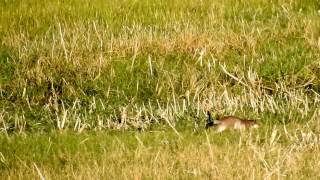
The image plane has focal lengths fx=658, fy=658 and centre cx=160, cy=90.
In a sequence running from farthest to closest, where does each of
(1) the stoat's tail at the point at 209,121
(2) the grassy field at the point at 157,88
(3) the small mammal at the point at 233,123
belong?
(1) the stoat's tail at the point at 209,121 < (3) the small mammal at the point at 233,123 < (2) the grassy field at the point at 157,88

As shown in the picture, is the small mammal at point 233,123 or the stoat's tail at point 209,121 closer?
the small mammal at point 233,123

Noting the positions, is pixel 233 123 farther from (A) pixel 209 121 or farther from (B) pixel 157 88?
(B) pixel 157 88

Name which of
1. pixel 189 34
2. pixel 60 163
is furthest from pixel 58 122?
pixel 189 34

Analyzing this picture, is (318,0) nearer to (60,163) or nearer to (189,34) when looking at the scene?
(189,34)

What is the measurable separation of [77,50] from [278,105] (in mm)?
2514

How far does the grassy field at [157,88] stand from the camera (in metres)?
4.29

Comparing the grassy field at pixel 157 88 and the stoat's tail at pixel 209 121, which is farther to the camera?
the stoat's tail at pixel 209 121

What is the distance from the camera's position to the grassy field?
4.29 meters

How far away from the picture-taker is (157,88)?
6.77 meters

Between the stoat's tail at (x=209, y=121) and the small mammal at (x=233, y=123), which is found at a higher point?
the small mammal at (x=233, y=123)

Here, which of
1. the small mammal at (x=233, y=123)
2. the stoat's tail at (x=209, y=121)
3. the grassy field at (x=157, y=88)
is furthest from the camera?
the stoat's tail at (x=209, y=121)

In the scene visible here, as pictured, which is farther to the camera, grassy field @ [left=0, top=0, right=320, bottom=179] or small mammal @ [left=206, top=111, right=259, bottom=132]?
small mammal @ [left=206, top=111, right=259, bottom=132]

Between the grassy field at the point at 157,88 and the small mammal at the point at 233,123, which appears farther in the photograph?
the small mammal at the point at 233,123

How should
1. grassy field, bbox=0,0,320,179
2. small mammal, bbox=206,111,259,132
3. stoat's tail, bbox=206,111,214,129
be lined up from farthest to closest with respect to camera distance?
stoat's tail, bbox=206,111,214,129
small mammal, bbox=206,111,259,132
grassy field, bbox=0,0,320,179
